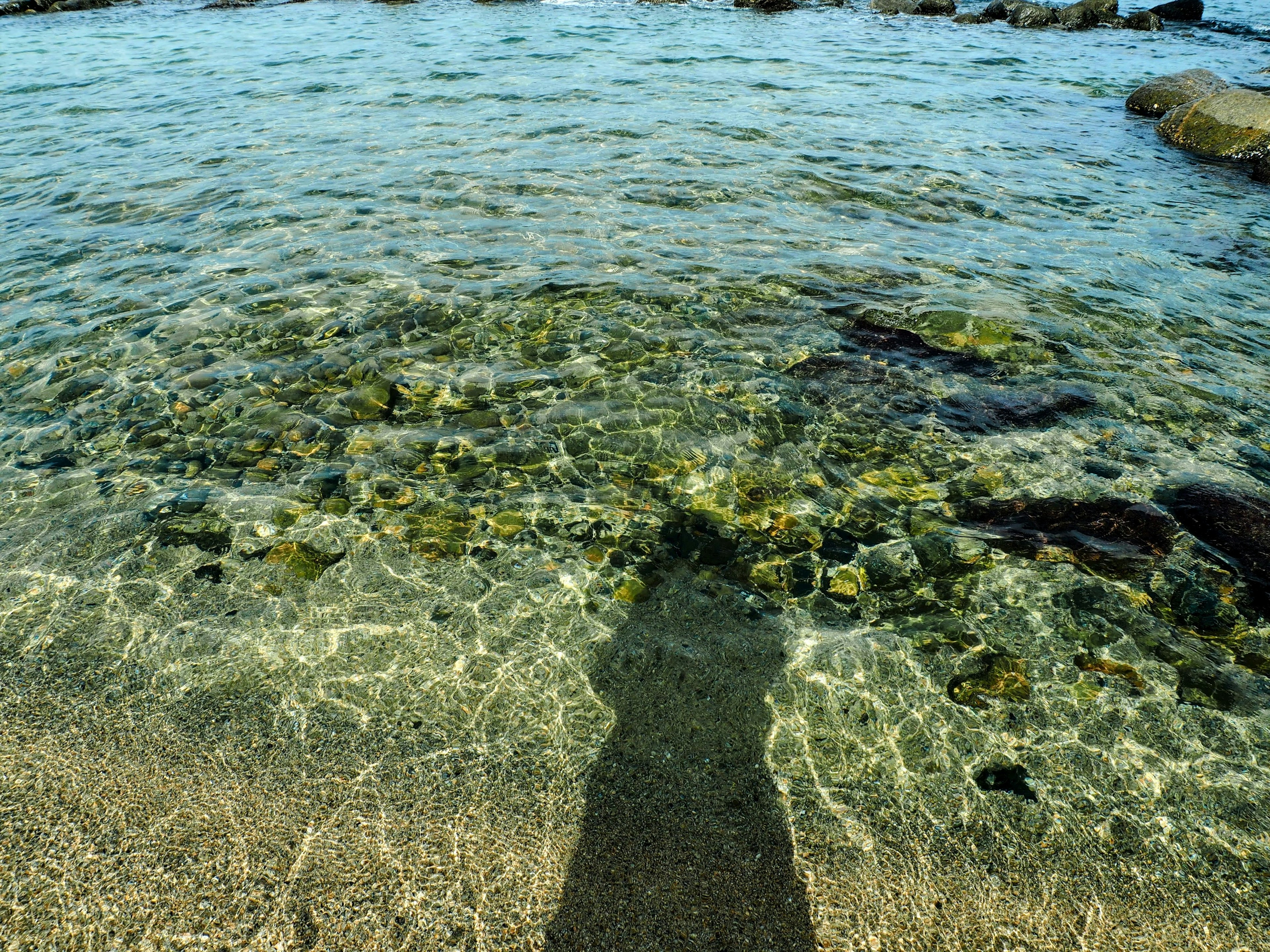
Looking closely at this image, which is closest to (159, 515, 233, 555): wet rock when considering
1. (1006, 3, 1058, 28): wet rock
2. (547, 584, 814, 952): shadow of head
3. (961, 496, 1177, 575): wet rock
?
(547, 584, 814, 952): shadow of head

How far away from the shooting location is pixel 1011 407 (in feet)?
21.7

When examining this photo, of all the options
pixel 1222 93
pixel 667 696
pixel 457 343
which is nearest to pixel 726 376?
pixel 457 343

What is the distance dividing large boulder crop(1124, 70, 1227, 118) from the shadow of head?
1809cm

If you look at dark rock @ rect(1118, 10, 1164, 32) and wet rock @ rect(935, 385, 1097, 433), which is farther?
dark rock @ rect(1118, 10, 1164, 32)

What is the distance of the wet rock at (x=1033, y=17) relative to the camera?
88.4 feet

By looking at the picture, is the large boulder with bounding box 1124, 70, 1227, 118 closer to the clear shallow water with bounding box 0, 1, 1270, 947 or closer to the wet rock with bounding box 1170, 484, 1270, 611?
the clear shallow water with bounding box 0, 1, 1270, 947

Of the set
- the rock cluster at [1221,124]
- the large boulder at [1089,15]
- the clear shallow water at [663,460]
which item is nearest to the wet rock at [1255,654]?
the clear shallow water at [663,460]

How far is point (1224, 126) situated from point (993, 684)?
15625mm

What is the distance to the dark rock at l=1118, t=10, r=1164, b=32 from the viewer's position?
2636cm

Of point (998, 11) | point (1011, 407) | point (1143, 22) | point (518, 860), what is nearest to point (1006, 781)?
point (518, 860)

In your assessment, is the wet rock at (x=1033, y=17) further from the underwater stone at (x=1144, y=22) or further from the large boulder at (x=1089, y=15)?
the underwater stone at (x=1144, y=22)

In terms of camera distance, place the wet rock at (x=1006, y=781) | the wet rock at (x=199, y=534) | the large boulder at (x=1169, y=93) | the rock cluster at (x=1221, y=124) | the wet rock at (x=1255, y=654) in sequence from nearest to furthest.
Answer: the wet rock at (x=1006, y=781), the wet rock at (x=1255, y=654), the wet rock at (x=199, y=534), the rock cluster at (x=1221, y=124), the large boulder at (x=1169, y=93)

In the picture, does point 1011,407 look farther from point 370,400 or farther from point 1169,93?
point 1169,93

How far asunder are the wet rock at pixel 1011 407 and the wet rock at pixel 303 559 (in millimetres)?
5280
